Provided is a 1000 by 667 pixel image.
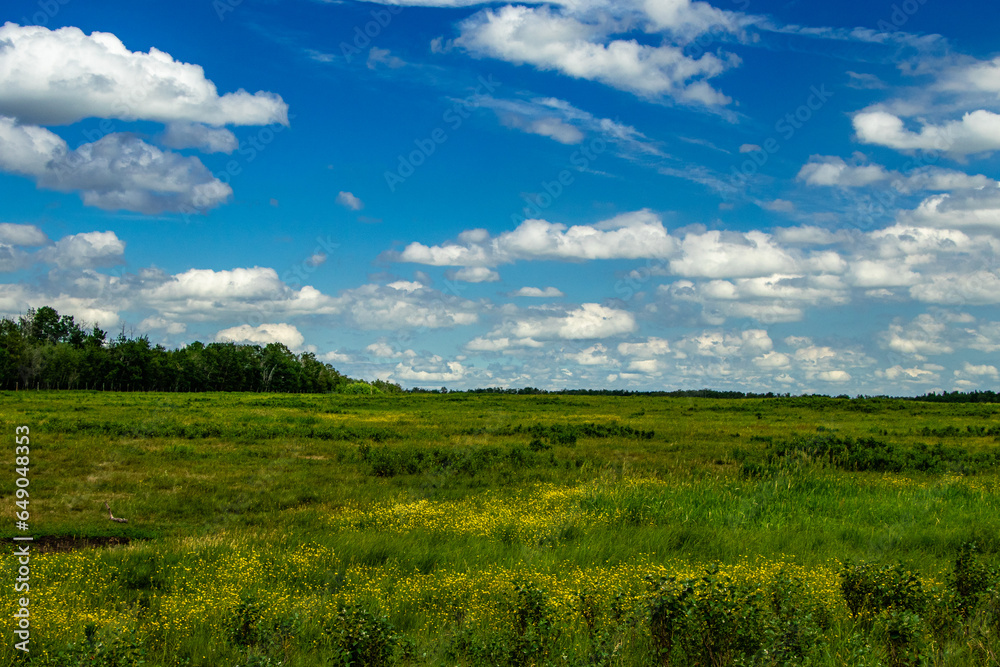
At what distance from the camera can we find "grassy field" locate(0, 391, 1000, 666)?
274 inches

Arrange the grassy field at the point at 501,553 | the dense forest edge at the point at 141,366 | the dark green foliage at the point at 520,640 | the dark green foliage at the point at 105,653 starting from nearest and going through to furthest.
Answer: the dark green foliage at the point at 105,653
the dark green foliage at the point at 520,640
the grassy field at the point at 501,553
the dense forest edge at the point at 141,366

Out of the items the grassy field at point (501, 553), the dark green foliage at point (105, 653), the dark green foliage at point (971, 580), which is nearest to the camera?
the dark green foliage at point (105, 653)

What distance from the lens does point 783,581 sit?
8.08m

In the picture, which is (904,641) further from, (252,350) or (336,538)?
(252,350)

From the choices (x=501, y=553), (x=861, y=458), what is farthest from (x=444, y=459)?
(x=861, y=458)

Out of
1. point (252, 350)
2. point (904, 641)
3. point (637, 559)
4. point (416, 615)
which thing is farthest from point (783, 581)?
point (252, 350)

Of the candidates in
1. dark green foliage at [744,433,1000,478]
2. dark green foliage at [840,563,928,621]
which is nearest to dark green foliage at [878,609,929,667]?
dark green foliage at [840,563,928,621]

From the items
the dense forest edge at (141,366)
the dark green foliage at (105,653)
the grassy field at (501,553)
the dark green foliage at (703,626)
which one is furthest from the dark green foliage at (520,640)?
the dense forest edge at (141,366)

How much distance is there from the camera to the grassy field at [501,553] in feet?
22.8

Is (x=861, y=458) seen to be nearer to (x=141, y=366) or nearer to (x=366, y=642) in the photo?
(x=366, y=642)

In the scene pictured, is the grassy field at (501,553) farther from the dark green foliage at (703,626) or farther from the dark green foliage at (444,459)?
the dark green foliage at (444,459)

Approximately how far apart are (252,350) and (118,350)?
84.5ft

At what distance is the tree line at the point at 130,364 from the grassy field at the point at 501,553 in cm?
7570

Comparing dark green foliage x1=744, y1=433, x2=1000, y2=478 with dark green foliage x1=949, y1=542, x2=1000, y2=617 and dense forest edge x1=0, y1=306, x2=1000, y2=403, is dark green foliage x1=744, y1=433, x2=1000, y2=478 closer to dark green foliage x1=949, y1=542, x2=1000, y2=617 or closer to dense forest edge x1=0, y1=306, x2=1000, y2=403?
dark green foliage x1=949, y1=542, x2=1000, y2=617
